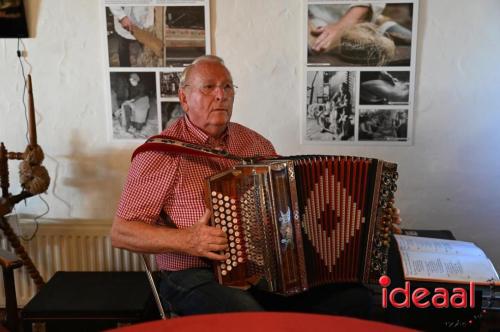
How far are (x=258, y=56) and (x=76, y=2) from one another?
831 mm

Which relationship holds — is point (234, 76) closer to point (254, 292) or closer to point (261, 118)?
point (261, 118)

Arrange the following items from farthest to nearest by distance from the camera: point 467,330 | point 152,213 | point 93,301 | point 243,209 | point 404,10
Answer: point 404,10 < point 93,301 < point 467,330 < point 152,213 < point 243,209

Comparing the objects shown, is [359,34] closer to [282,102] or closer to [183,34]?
[282,102]

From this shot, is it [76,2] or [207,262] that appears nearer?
[207,262]

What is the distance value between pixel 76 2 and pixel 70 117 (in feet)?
1.66

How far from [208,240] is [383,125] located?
3.58 feet

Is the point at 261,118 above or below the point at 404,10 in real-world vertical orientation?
below

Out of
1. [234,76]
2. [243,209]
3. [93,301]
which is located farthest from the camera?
[234,76]

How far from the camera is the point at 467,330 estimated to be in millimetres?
1650

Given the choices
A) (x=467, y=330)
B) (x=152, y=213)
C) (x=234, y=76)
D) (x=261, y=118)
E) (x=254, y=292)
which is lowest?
(x=467, y=330)

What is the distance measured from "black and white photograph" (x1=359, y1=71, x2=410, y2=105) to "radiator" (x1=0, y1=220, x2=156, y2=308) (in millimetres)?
1223

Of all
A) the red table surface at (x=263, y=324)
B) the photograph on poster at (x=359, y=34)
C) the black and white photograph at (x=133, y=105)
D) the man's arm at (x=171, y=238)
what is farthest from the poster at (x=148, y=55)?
the red table surface at (x=263, y=324)

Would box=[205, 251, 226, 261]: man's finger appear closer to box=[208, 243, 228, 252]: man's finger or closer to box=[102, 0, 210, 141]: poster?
box=[208, 243, 228, 252]: man's finger

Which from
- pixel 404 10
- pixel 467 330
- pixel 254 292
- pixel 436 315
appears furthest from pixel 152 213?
pixel 404 10
